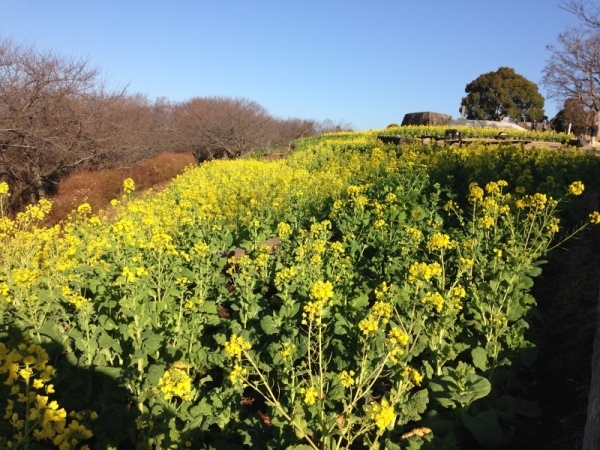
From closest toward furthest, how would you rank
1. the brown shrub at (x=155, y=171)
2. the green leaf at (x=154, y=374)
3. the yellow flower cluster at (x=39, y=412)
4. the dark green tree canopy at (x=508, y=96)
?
the yellow flower cluster at (x=39, y=412) < the green leaf at (x=154, y=374) < the brown shrub at (x=155, y=171) < the dark green tree canopy at (x=508, y=96)

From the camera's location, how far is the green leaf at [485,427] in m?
2.67

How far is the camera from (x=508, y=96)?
177 feet

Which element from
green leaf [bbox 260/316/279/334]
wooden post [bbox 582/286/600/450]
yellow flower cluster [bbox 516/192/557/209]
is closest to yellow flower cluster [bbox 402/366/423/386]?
wooden post [bbox 582/286/600/450]

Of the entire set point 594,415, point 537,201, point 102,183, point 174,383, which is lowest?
point 174,383

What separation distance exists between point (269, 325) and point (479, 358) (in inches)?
64.3

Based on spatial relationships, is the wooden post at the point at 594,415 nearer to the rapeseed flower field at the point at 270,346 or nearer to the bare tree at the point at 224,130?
the rapeseed flower field at the point at 270,346

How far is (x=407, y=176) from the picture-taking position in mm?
7902

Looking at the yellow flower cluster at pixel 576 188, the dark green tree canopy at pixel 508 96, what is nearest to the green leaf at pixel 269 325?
the yellow flower cluster at pixel 576 188

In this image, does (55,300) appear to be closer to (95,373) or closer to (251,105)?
(95,373)

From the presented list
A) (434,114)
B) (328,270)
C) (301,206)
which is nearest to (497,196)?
(328,270)

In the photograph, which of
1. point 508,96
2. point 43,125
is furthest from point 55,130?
point 508,96

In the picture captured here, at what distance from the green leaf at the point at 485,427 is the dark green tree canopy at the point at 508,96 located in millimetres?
57705

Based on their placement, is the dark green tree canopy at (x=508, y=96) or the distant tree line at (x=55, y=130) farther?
the dark green tree canopy at (x=508, y=96)

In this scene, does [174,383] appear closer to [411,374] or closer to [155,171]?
[411,374]
